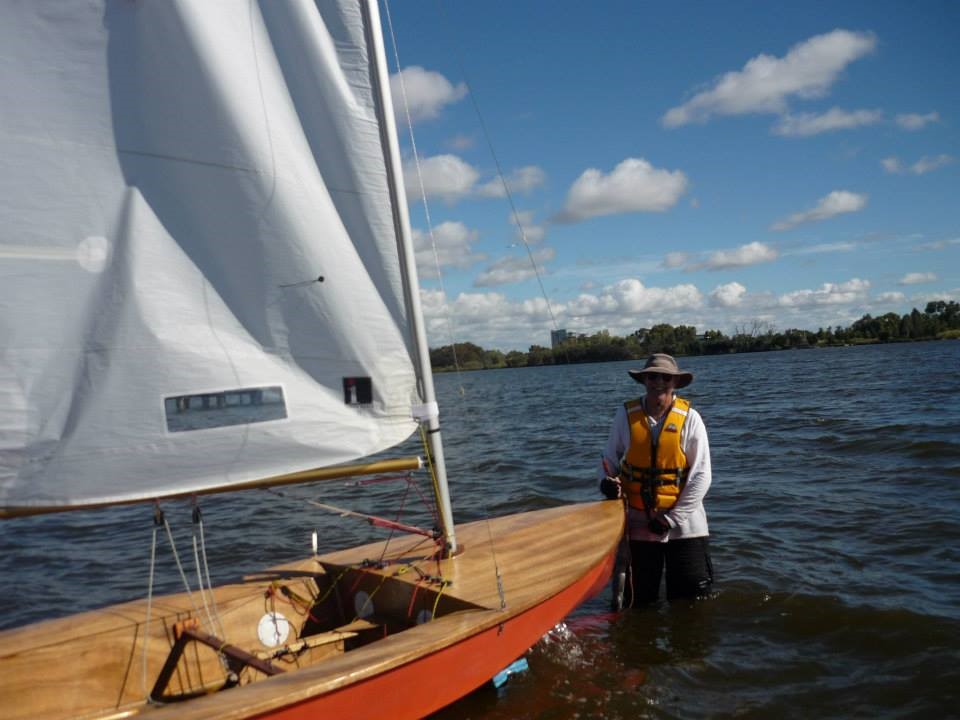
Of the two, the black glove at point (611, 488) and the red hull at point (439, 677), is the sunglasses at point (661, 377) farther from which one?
the red hull at point (439, 677)

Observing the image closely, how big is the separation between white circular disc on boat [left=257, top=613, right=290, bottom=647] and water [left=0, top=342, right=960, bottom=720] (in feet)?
3.81

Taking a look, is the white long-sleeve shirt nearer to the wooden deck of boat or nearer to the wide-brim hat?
the wide-brim hat

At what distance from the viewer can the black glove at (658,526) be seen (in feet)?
17.6

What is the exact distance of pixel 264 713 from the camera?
2.89 m

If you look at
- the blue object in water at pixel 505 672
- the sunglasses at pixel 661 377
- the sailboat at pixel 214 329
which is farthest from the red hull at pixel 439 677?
the sunglasses at pixel 661 377

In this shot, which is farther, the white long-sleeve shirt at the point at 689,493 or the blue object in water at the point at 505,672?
the white long-sleeve shirt at the point at 689,493

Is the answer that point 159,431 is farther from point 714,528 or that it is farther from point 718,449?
point 718,449

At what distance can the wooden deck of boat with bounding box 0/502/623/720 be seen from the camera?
3.13 metres

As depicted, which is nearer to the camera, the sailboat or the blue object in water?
the sailboat

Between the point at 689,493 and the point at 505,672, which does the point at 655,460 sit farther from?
the point at 505,672

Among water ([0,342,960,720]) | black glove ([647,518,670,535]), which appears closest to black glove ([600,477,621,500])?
black glove ([647,518,670,535])

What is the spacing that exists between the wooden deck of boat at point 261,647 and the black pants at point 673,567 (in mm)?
592

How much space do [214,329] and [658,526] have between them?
3355 millimetres

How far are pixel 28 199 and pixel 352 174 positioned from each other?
1.55 metres
